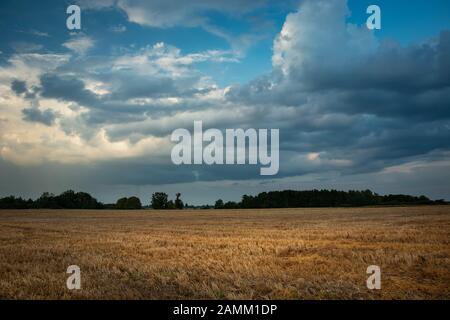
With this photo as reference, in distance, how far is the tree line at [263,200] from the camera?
151750mm

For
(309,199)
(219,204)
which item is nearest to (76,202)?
(219,204)

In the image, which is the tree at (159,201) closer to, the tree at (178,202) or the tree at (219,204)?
the tree at (178,202)

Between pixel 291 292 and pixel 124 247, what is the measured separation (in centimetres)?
1213

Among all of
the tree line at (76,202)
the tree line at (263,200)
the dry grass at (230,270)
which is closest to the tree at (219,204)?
the tree line at (263,200)

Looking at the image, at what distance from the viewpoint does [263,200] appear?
536ft

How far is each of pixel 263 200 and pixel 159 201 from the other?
4400cm

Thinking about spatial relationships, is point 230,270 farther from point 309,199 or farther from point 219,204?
point 219,204

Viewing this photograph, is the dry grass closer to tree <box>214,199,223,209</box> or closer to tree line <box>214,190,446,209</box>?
tree line <box>214,190,446,209</box>

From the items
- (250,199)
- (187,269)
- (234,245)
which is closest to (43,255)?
(187,269)

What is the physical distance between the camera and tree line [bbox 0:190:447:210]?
15175cm

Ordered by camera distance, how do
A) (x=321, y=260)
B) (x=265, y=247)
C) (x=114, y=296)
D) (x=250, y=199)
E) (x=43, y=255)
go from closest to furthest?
(x=114, y=296)
(x=321, y=260)
(x=43, y=255)
(x=265, y=247)
(x=250, y=199)

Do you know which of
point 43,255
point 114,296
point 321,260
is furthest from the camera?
point 43,255
